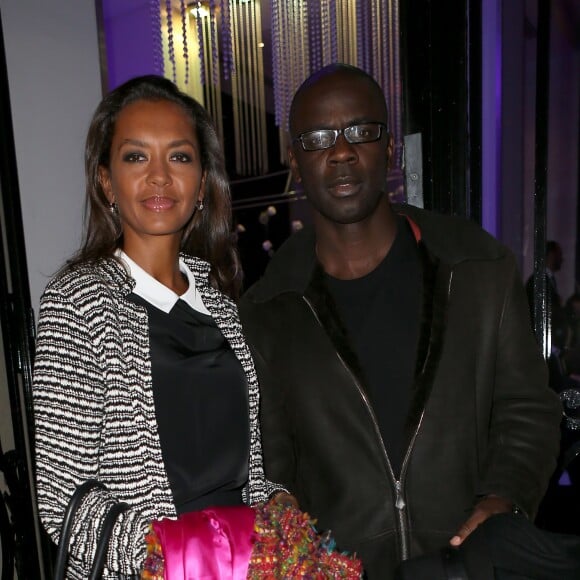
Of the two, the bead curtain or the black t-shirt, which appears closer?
the black t-shirt

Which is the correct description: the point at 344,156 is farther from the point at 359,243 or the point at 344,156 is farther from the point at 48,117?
the point at 48,117

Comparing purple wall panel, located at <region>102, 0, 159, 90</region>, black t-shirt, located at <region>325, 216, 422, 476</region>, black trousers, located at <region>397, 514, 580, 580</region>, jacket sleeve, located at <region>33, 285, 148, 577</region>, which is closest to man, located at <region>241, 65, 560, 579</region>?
black t-shirt, located at <region>325, 216, 422, 476</region>

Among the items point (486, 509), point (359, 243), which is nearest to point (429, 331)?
point (359, 243)

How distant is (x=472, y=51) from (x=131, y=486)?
1.99m

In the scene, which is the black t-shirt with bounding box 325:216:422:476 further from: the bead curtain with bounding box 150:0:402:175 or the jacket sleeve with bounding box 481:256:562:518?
the bead curtain with bounding box 150:0:402:175

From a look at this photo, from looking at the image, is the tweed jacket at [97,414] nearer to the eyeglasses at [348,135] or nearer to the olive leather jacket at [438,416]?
the olive leather jacket at [438,416]

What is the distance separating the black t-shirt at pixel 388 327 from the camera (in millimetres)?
1665

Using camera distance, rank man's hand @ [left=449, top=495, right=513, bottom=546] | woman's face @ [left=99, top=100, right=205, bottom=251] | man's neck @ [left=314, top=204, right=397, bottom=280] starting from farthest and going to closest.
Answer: man's neck @ [left=314, top=204, right=397, bottom=280], woman's face @ [left=99, top=100, right=205, bottom=251], man's hand @ [left=449, top=495, right=513, bottom=546]

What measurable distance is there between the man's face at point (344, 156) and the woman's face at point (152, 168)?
38 centimetres

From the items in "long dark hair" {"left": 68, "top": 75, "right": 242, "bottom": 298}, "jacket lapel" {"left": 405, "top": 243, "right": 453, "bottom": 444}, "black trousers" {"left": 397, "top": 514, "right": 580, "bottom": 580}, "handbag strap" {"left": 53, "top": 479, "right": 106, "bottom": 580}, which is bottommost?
"black trousers" {"left": 397, "top": 514, "right": 580, "bottom": 580}

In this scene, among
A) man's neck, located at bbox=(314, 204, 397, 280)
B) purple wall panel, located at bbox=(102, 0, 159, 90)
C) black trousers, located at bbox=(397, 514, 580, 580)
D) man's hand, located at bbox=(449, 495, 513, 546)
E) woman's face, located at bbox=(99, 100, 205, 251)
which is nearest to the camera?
black trousers, located at bbox=(397, 514, 580, 580)

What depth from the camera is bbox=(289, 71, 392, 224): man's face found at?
172 centimetres

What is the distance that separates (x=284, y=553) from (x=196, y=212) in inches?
44.6

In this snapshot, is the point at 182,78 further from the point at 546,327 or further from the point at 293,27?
the point at 546,327
